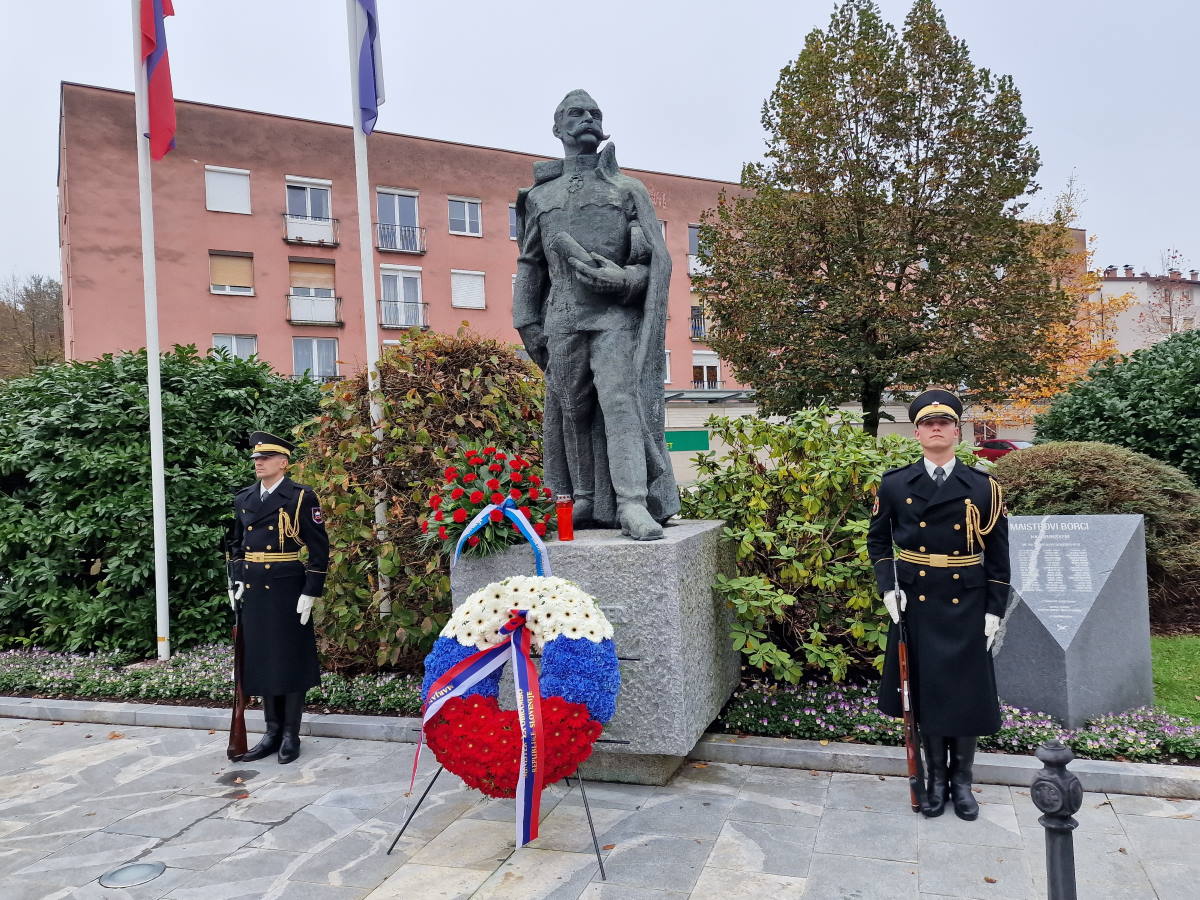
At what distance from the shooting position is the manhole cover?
3.45 metres

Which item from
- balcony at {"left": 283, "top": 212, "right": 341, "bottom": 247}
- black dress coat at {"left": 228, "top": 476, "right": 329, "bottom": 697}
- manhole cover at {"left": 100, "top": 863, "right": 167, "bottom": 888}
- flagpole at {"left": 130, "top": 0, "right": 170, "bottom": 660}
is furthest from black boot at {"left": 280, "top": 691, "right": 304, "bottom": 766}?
balcony at {"left": 283, "top": 212, "right": 341, "bottom": 247}

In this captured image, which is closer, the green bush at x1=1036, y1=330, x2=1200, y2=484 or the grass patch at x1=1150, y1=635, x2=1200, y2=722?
the grass patch at x1=1150, y1=635, x2=1200, y2=722

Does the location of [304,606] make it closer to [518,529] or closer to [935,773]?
[518,529]

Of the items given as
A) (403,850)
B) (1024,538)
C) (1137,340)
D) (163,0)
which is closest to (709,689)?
(403,850)

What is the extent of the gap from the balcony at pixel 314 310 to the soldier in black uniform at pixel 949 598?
2353 centimetres

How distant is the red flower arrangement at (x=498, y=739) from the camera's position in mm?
3402

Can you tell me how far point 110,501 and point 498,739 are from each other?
5.40m

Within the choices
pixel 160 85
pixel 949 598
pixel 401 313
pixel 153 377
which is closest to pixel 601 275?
pixel 949 598

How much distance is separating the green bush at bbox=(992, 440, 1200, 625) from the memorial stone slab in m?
2.00

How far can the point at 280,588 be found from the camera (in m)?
4.92

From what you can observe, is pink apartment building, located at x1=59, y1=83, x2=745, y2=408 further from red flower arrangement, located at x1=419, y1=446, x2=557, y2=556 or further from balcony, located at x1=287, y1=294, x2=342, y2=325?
red flower arrangement, located at x1=419, y1=446, x2=557, y2=556

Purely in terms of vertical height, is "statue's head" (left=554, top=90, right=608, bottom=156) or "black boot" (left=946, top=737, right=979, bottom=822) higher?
"statue's head" (left=554, top=90, right=608, bottom=156)

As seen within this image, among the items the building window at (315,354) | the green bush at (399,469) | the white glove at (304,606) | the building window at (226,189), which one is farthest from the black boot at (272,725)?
the building window at (226,189)

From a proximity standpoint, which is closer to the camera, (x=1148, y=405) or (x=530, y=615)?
(x=530, y=615)
